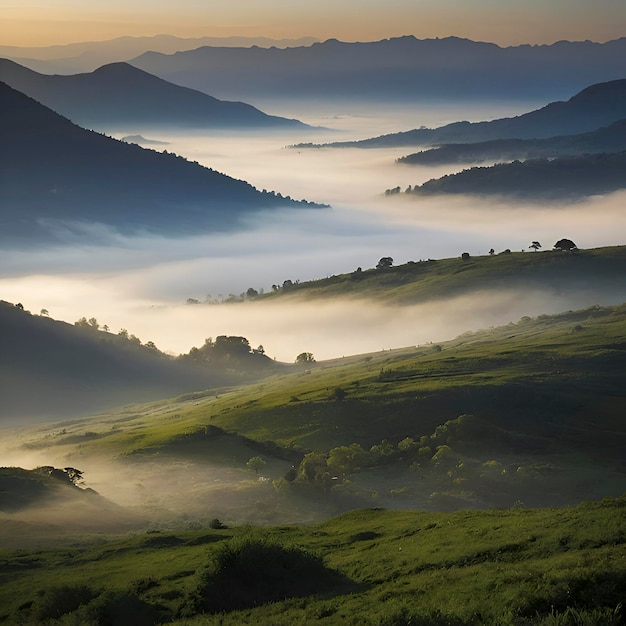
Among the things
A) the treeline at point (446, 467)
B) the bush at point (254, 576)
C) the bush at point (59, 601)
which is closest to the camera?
the bush at point (254, 576)

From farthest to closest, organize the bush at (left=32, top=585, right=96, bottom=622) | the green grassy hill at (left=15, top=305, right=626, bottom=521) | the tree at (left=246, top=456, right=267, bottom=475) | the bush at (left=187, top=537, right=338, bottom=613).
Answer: the tree at (left=246, top=456, right=267, bottom=475)
the green grassy hill at (left=15, top=305, right=626, bottom=521)
the bush at (left=32, top=585, right=96, bottom=622)
the bush at (left=187, top=537, right=338, bottom=613)

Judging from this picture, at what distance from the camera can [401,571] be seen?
59.8 m

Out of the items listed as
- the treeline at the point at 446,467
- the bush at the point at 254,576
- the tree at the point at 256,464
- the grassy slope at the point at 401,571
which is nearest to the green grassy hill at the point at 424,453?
the treeline at the point at 446,467

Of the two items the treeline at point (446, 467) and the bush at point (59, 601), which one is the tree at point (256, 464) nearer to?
the treeline at point (446, 467)

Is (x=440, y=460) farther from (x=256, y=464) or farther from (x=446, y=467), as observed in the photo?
(x=256, y=464)

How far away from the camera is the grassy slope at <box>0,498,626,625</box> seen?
44031 millimetres

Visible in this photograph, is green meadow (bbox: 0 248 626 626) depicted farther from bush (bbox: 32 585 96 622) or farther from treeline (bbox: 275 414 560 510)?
treeline (bbox: 275 414 560 510)

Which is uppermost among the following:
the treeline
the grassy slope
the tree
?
the grassy slope

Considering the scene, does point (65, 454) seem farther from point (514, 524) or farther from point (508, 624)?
point (508, 624)

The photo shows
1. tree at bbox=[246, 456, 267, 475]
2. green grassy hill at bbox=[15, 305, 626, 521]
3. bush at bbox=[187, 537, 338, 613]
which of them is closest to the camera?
bush at bbox=[187, 537, 338, 613]

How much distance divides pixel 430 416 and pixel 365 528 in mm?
113100

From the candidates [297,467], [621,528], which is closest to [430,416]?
[297,467]

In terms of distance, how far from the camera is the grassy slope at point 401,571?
44031 millimetres

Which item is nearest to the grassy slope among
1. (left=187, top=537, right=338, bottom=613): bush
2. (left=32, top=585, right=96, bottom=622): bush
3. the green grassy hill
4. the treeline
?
(left=32, top=585, right=96, bottom=622): bush
